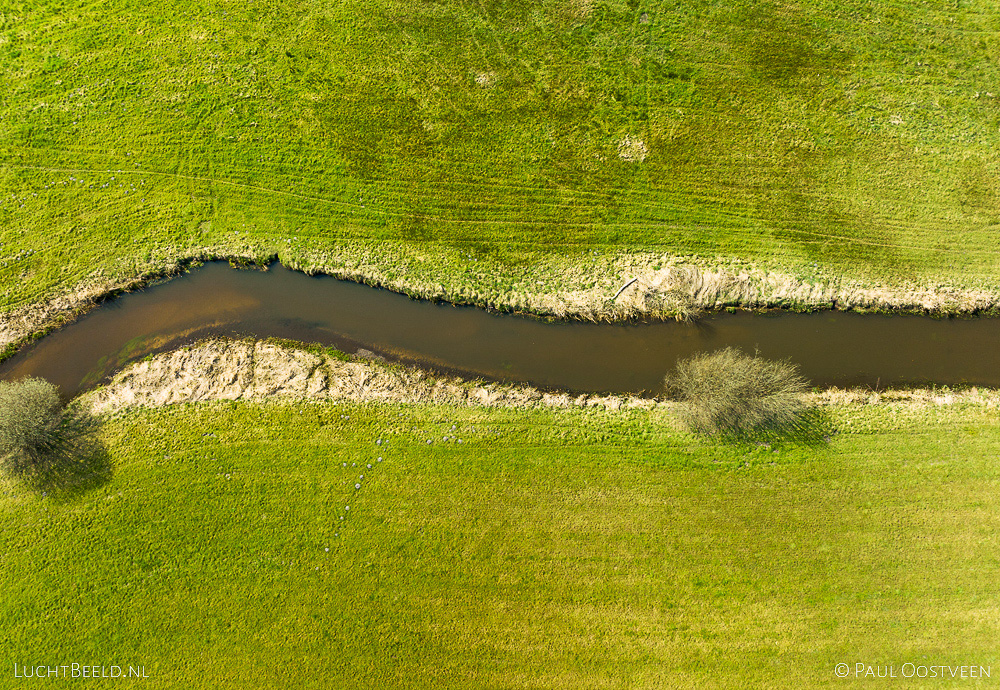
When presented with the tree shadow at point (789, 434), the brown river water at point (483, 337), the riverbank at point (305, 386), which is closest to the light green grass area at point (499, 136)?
the brown river water at point (483, 337)

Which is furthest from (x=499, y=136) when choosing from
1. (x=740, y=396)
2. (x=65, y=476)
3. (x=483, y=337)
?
(x=65, y=476)

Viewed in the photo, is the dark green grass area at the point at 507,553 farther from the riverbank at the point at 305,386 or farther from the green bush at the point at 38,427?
the green bush at the point at 38,427

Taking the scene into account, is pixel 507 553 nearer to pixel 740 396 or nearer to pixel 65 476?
pixel 740 396

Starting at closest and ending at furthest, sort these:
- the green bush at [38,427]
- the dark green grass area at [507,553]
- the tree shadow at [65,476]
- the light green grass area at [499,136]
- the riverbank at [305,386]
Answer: the dark green grass area at [507,553] < the green bush at [38,427] < the tree shadow at [65,476] < the riverbank at [305,386] < the light green grass area at [499,136]

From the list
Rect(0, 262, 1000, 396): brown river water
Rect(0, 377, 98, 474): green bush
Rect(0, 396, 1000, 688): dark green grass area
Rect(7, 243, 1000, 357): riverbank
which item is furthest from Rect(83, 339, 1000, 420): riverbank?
Rect(7, 243, 1000, 357): riverbank

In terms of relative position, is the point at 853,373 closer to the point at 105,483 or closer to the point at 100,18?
the point at 105,483

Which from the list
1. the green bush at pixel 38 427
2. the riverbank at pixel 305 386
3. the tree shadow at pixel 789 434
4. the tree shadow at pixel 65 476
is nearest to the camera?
the green bush at pixel 38 427

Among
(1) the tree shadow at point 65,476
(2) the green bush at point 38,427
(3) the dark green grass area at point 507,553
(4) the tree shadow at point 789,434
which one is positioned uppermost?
(2) the green bush at point 38,427

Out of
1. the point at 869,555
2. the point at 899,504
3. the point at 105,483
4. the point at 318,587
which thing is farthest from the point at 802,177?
the point at 105,483
